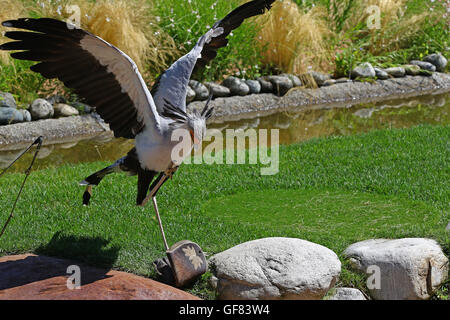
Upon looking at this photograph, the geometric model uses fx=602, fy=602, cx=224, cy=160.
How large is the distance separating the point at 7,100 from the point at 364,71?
225 inches

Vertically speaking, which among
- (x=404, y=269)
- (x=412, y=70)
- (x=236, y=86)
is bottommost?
(x=412, y=70)

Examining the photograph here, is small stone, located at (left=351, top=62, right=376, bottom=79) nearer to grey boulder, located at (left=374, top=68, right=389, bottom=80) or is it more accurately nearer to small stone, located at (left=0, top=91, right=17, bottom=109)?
grey boulder, located at (left=374, top=68, right=389, bottom=80)

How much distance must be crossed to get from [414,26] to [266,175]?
6945 millimetres

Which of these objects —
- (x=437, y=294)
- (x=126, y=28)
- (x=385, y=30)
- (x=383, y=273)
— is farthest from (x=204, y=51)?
(x=385, y=30)

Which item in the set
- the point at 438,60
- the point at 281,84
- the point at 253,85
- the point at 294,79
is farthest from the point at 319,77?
the point at 438,60

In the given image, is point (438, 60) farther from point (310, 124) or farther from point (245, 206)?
point (245, 206)

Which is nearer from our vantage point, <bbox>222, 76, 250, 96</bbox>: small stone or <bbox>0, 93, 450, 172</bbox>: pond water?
<bbox>0, 93, 450, 172</bbox>: pond water

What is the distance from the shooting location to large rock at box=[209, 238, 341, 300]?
3.36m

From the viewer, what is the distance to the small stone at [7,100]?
24.3 ft

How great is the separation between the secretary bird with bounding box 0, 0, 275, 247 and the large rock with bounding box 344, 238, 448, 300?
128 centimetres

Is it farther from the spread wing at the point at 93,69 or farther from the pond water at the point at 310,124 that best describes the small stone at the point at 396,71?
the spread wing at the point at 93,69

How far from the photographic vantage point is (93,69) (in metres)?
3.33

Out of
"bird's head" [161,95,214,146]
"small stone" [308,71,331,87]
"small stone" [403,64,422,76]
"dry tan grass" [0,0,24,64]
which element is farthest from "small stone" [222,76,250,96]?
"bird's head" [161,95,214,146]
